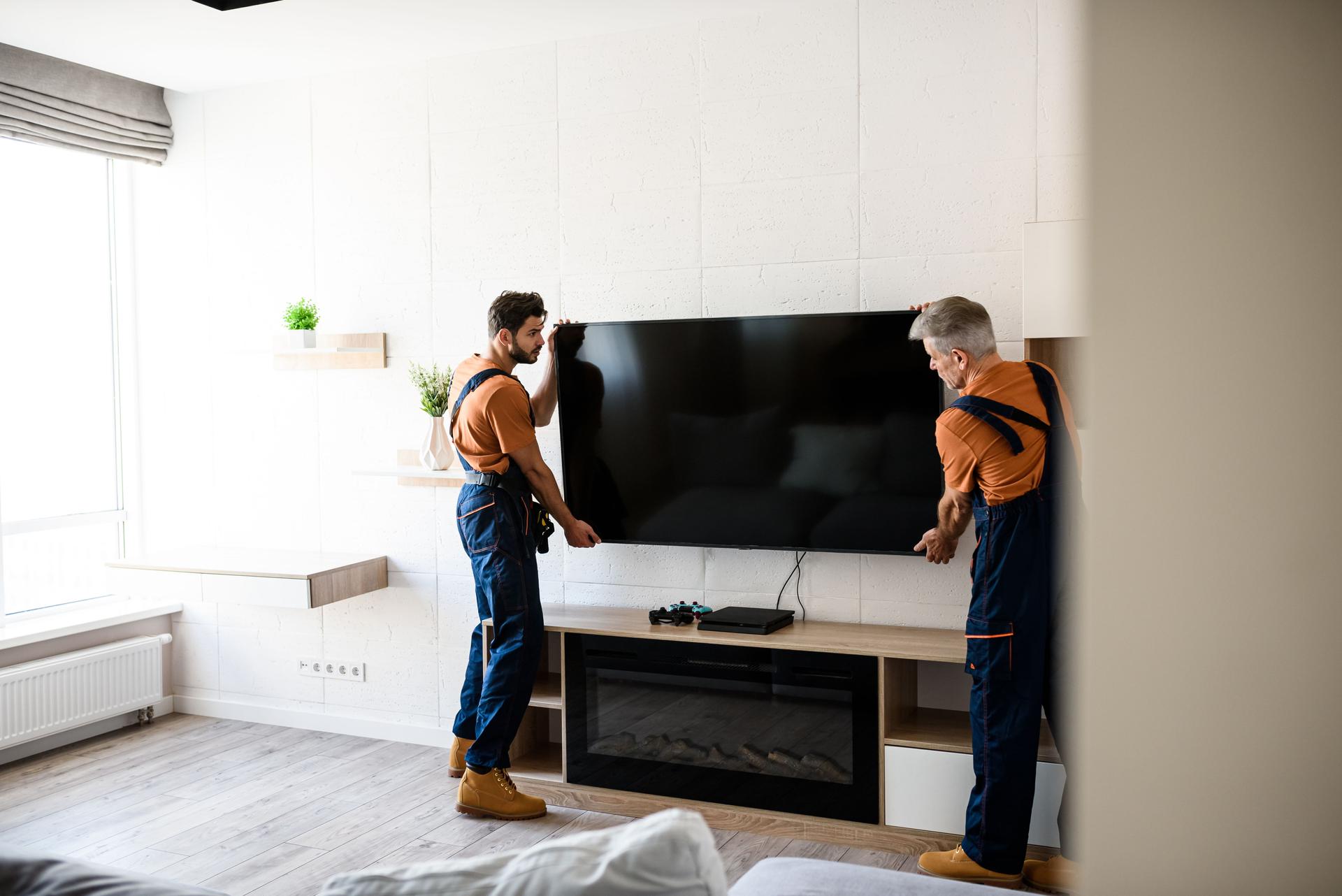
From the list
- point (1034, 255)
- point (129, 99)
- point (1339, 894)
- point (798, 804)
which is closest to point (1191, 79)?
point (1339, 894)

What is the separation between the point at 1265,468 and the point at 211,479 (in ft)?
16.5

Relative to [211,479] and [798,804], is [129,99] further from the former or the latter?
[798,804]

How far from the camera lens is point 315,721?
179 inches

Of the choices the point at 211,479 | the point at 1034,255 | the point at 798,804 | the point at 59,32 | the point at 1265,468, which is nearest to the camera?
the point at 1265,468

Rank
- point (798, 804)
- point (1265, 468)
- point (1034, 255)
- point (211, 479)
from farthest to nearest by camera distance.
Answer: point (211, 479) → point (798, 804) → point (1034, 255) → point (1265, 468)

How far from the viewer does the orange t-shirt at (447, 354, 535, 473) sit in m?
3.43

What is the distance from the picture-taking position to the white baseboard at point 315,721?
4.30 m

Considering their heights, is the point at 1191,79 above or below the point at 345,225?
below

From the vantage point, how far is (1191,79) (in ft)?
0.88

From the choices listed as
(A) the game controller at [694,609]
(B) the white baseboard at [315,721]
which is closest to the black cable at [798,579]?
(A) the game controller at [694,609]

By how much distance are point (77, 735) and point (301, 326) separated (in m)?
1.97

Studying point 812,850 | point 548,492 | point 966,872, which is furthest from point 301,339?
point 966,872

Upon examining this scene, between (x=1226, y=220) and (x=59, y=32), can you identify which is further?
(x=59, y=32)

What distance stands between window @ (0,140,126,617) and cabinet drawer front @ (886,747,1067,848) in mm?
3645
